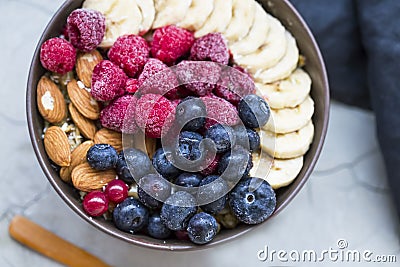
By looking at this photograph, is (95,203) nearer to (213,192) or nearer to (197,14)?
(213,192)

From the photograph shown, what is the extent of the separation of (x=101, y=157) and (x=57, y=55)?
244 mm

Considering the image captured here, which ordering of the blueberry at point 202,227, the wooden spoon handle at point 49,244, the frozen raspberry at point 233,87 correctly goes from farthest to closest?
the wooden spoon handle at point 49,244 < the frozen raspberry at point 233,87 < the blueberry at point 202,227

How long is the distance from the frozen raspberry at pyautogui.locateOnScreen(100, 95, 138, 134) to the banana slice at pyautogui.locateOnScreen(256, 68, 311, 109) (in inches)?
11.9

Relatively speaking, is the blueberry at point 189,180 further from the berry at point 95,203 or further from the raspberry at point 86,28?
the raspberry at point 86,28

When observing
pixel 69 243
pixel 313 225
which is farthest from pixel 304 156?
pixel 69 243

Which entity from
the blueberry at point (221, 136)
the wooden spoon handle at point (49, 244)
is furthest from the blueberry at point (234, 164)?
the wooden spoon handle at point (49, 244)

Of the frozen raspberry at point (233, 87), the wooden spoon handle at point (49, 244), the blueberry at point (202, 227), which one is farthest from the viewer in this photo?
the wooden spoon handle at point (49, 244)

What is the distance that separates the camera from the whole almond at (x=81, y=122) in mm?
1416

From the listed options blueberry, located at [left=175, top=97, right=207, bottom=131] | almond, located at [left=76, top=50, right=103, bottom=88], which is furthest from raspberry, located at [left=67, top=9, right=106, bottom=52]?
blueberry, located at [left=175, top=97, right=207, bottom=131]

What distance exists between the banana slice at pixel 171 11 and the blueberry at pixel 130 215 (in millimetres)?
415

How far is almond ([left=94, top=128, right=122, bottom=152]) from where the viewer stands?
4.65 feet

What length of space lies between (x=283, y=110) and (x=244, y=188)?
257 millimetres

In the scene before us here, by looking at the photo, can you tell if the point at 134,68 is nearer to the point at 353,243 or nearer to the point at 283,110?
the point at 283,110

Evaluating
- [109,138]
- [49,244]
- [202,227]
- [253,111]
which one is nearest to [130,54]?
[109,138]
